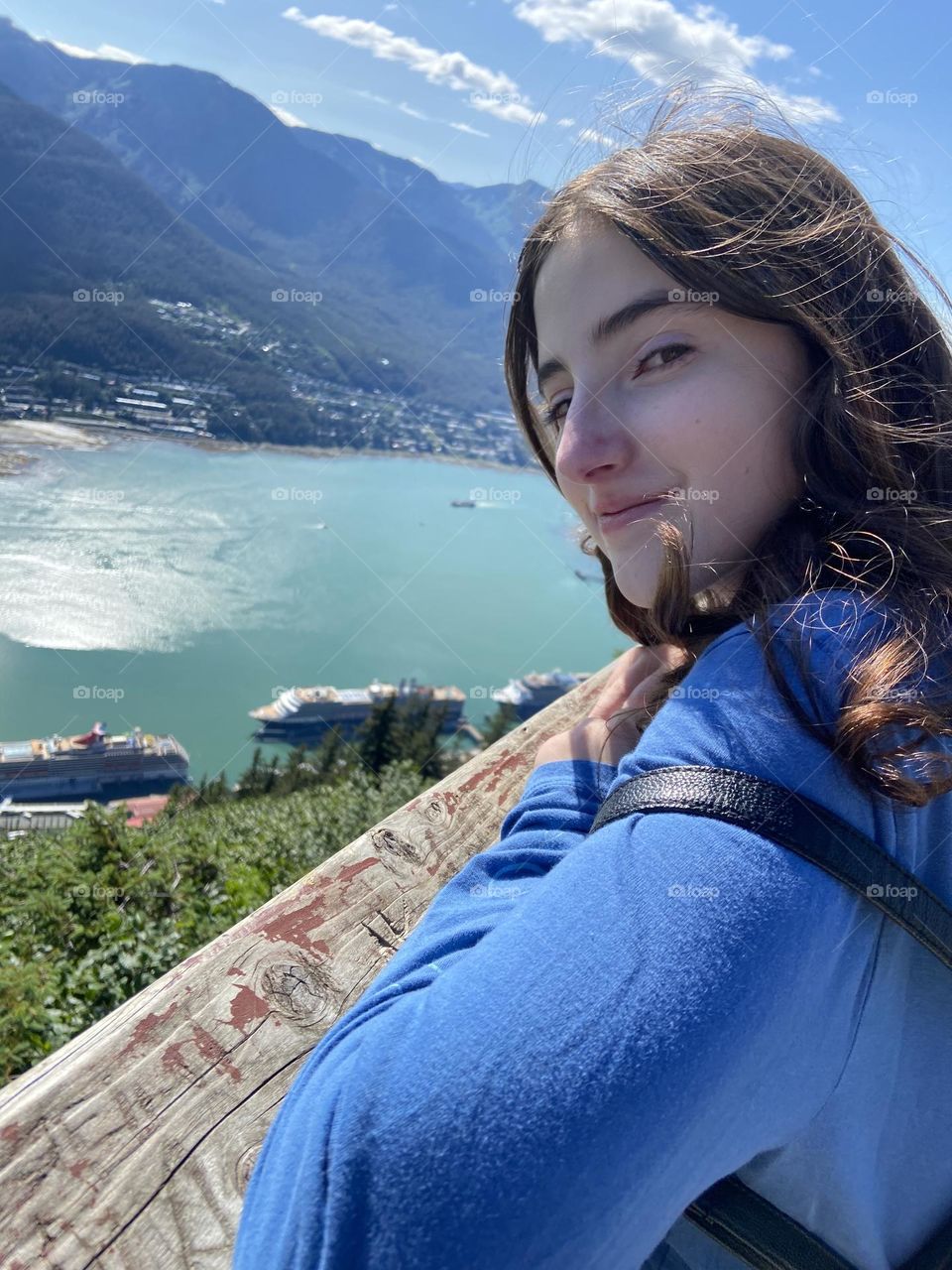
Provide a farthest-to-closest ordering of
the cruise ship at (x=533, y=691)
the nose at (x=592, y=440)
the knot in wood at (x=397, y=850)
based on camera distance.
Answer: the cruise ship at (x=533, y=691), the knot in wood at (x=397, y=850), the nose at (x=592, y=440)

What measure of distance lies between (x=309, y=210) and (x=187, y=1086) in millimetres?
97123

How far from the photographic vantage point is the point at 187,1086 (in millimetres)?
657

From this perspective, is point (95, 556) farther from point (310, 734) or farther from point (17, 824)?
point (17, 824)

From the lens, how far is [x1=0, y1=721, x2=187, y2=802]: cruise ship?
13.6 metres

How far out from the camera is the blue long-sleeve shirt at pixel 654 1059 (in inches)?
15.2

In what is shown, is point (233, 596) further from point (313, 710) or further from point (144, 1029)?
point (144, 1029)

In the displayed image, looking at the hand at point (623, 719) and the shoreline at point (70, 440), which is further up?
the shoreline at point (70, 440)

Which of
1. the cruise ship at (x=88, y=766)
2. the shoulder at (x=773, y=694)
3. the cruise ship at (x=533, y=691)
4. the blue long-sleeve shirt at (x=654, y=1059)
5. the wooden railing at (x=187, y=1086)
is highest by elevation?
the shoulder at (x=773, y=694)

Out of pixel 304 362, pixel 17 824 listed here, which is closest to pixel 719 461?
pixel 17 824

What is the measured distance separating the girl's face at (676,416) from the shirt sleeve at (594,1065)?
310mm

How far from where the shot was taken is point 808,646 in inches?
21.0

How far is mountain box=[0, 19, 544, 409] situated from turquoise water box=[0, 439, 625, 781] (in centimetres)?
1757

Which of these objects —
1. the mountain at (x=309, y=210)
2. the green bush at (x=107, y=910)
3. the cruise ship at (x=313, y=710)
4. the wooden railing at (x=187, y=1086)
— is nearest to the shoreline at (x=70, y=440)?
the cruise ship at (x=313, y=710)

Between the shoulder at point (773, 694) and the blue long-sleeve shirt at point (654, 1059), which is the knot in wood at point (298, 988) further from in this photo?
the shoulder at point (773, 694)
